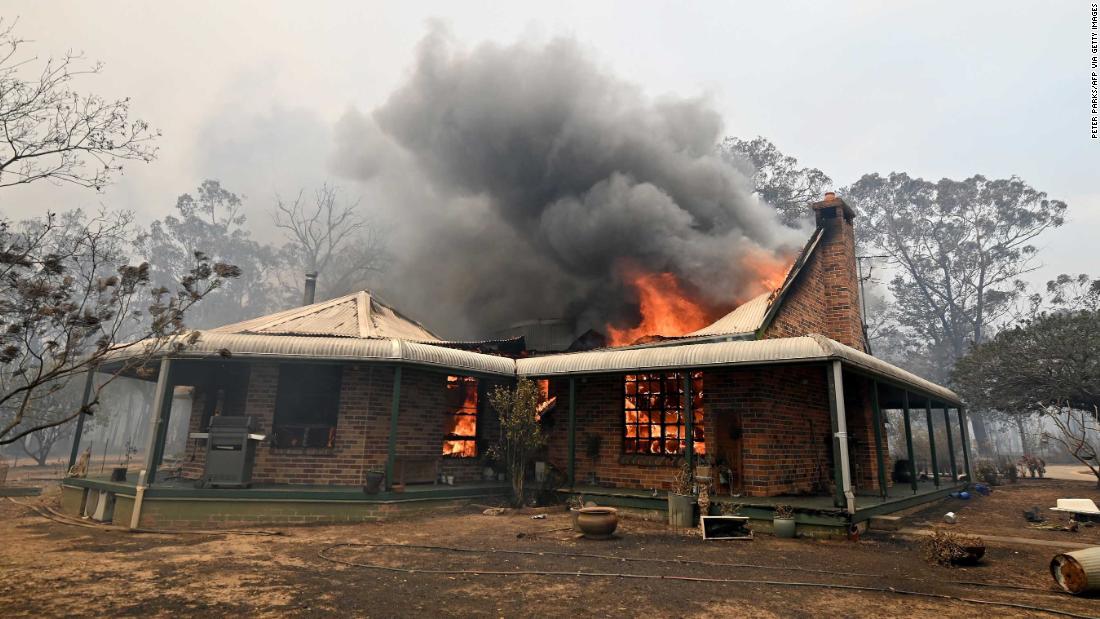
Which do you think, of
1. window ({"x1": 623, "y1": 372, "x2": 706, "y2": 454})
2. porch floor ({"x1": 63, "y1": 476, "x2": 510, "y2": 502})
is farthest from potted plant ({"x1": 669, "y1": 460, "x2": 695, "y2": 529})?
porch floor ({"x1": 63, "y1": 476, "x2": 510, "y2": 502})

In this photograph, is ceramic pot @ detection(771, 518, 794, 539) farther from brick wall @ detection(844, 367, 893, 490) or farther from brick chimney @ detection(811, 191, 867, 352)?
brick chimney @ detection(811, 191, 867, 352)

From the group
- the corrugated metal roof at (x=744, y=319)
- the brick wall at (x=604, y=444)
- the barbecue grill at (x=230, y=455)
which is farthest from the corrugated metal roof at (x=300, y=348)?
the corrugated metal roof at (x=744, y=319)

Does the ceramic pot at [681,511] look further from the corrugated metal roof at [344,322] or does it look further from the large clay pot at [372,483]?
the corrugated metal roof at [344,322]

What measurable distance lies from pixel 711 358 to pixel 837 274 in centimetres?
616

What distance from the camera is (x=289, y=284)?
5238 cm

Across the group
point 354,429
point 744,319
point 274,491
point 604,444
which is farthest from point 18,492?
point 744,319

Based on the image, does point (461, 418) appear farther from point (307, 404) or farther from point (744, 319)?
point (744, 319)

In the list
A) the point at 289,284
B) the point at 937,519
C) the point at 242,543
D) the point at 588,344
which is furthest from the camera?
the point at 289,284

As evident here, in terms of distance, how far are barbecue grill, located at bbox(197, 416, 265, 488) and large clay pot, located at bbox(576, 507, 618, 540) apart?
5.59m

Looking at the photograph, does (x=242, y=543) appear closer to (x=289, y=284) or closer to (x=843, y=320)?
(x=843, y=320)

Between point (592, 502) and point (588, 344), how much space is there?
5.73 metres

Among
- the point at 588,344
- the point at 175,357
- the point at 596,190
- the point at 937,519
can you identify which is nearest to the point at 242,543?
the point at 175,357

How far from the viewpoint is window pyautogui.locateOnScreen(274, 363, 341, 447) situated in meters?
10.9

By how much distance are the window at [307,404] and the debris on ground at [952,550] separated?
9688 millimetres
